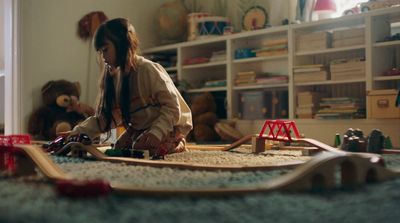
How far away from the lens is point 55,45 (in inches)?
Answer: 130

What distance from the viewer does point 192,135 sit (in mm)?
3082

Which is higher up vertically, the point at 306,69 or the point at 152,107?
the point at 306,69

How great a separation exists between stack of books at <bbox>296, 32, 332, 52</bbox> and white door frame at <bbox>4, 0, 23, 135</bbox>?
177 cm

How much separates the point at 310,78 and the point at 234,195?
81.6 inches

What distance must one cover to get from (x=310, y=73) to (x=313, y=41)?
7.3 inches

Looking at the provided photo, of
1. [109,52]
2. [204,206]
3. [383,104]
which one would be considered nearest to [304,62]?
[383,104]

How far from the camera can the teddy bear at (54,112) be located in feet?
9.94

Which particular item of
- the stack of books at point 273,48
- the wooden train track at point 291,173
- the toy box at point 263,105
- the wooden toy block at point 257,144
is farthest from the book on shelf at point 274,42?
the wooden train track at point 291,173

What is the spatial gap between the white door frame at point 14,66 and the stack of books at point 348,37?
6.43 ft

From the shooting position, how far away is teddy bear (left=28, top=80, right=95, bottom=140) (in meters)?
Answer: 3.03

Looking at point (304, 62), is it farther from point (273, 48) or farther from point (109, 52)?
point (109, 52)

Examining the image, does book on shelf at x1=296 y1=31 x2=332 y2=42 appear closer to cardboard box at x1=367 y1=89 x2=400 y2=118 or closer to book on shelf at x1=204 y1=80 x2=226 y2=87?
cardboard box at x1=367 y1=89 x2=400 y2=118

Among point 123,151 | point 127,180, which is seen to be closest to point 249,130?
point 123,151

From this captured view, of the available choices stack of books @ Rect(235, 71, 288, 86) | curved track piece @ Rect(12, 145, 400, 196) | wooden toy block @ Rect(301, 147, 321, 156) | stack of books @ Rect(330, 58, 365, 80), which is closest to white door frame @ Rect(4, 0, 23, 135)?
stack of books @ Rect(235, 71, 288, 86)
